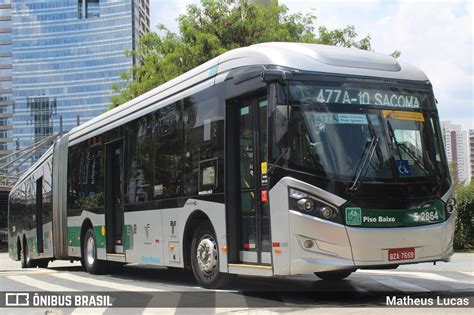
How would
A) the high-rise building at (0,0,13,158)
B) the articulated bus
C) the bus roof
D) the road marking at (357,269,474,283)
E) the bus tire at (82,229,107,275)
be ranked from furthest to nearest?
the high-rise building at (0,0,13,158) → the bus tire at (82,229,107,275) → the road marking at (357,269,474,283) → the bus roof → the articulated bus

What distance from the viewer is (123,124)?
13578 mm

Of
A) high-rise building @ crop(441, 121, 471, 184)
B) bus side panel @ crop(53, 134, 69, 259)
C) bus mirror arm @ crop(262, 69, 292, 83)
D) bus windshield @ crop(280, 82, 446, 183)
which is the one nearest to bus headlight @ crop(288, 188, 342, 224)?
bus windshield @ crop(280, 82, 446, 183)

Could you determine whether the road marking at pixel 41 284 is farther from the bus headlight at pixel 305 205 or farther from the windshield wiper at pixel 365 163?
the windshield wiper at pixel 365 163

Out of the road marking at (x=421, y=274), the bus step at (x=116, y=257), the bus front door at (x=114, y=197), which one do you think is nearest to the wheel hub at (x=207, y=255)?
the bus step at (x=116, y=257)

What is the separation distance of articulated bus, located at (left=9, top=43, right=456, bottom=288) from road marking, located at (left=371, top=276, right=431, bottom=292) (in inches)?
34.5

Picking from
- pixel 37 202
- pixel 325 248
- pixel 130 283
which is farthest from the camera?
pixel 37 202

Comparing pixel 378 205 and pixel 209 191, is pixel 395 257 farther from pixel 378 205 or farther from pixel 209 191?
pixel 209 191

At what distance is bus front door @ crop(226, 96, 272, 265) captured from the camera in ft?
28.5

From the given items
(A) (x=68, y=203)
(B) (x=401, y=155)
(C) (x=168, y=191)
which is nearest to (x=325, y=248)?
(B) (x=401, y=155)

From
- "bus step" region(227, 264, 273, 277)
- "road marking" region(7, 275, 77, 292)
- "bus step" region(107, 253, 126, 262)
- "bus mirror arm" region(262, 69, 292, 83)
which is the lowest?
"road marking" region(7, 275, 77, 292)

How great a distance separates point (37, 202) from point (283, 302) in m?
13.9

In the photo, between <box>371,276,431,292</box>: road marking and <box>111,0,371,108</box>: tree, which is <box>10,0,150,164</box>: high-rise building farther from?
<box>371,276,431,292</box>: road marking

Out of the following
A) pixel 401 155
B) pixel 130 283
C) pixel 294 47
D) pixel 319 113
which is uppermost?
pixel 294 47

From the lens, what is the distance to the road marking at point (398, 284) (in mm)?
10102
